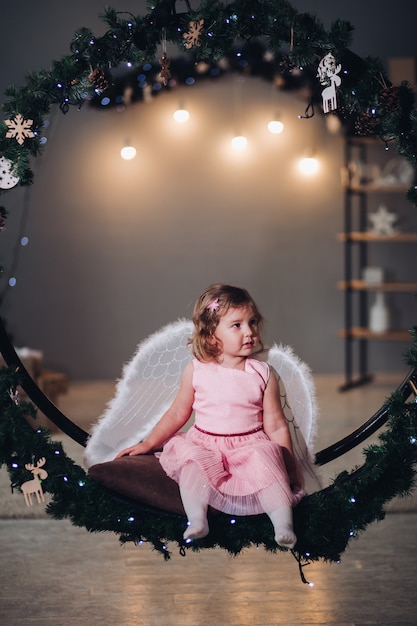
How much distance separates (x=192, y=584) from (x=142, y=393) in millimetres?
681

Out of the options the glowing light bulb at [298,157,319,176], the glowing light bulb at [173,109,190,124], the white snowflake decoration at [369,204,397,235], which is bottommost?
the white snowflake decoration at [369,204,397,235]

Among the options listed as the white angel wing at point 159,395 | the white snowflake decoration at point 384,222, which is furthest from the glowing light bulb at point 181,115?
the white angel wing at point 159,395

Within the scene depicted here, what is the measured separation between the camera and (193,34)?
206 cm

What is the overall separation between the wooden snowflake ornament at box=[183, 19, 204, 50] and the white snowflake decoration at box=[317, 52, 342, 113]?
32cm

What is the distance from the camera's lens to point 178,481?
6.64ft

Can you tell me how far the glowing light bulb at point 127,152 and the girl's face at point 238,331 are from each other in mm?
4266

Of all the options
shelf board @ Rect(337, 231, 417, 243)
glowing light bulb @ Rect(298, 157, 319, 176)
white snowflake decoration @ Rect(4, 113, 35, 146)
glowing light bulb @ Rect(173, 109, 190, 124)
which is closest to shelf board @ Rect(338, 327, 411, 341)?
shelf board @ Rect(337, 231, 417, 243)

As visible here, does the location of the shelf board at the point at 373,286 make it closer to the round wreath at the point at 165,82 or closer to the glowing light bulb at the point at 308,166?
the glowing light bulb at the point at 308,166

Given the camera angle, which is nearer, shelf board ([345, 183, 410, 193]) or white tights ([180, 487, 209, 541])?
white tights ([180, 487, 209, 541])

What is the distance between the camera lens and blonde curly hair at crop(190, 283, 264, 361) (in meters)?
2.14

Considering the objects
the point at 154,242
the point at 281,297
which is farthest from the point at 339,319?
the point at 154,242

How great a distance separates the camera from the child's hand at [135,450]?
219 centimetres

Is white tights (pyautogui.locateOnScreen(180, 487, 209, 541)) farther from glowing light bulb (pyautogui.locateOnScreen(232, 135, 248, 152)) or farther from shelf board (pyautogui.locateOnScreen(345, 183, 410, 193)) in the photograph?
glowing light bulb (pyautogui.locateOnScreen(232, 135, 248, 152))

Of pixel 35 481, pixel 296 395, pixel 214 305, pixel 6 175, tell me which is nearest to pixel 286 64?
pixel 214 305
